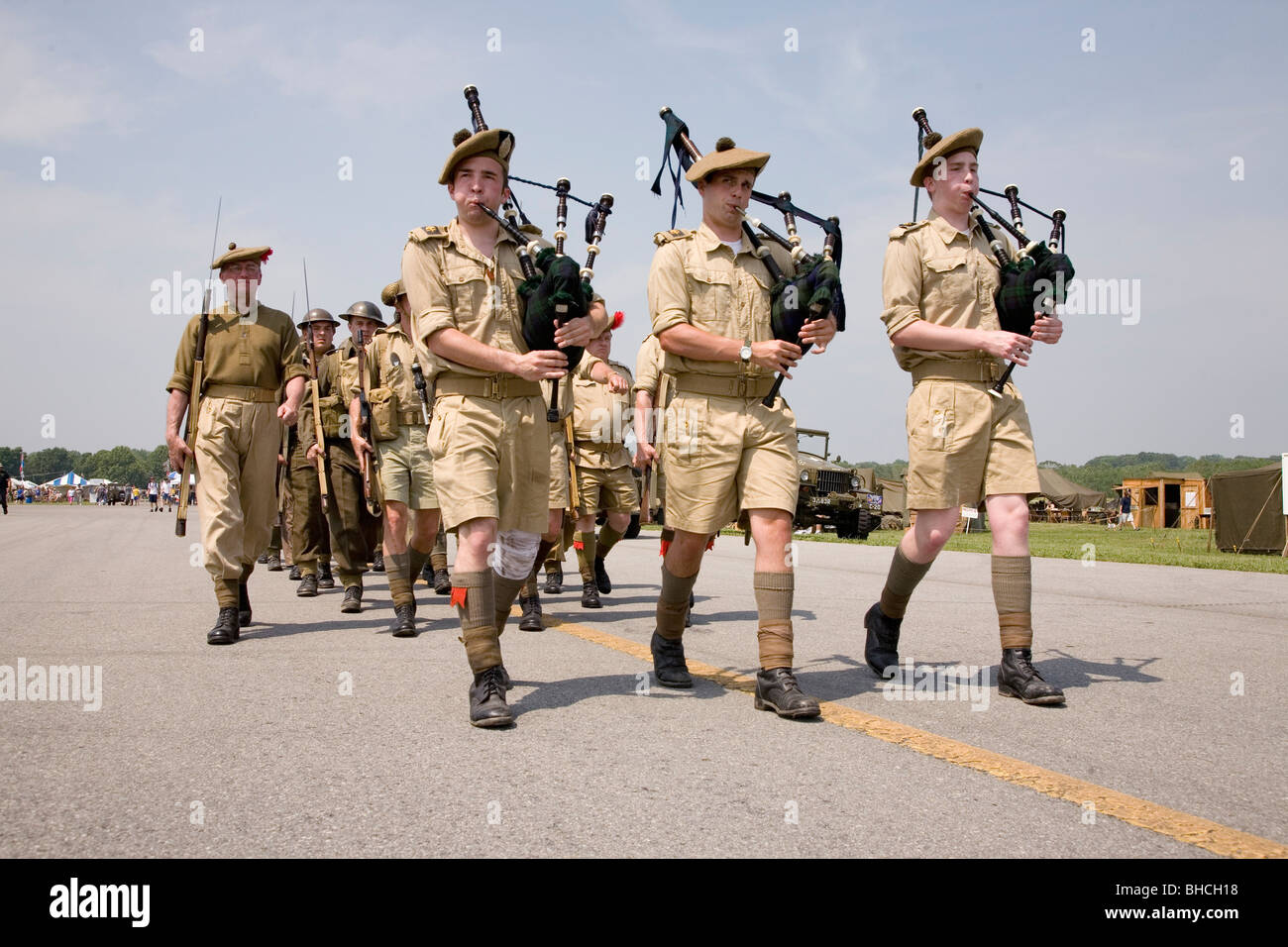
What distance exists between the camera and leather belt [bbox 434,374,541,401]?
4480 millimetres

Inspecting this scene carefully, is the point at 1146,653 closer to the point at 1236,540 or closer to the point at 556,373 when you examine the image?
the point at 556,373

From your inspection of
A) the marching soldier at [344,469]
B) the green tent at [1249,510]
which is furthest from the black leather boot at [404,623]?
the green tent at [1249,510]

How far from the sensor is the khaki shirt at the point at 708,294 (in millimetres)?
4660

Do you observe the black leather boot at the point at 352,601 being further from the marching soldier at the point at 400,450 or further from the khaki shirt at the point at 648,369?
the khaki shirt at the point at 648,369

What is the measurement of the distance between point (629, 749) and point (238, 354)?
469cm

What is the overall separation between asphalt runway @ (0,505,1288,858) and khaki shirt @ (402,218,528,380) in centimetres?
161

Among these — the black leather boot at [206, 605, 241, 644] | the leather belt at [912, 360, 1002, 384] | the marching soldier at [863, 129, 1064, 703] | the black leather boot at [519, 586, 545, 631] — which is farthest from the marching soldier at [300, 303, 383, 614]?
the leather belt at [912, 360, 1002, 384]

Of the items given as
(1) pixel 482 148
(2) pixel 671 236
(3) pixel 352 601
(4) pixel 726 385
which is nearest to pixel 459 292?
(1) pixel 482 148

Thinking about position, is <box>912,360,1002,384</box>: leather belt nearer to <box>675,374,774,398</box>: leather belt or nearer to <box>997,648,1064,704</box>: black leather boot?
<box>675,374,774,398</box>: leather belt

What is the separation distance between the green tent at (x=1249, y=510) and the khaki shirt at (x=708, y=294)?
1674 centimetres

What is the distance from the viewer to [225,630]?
6398mm

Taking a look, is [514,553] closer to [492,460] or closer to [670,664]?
[492,460]


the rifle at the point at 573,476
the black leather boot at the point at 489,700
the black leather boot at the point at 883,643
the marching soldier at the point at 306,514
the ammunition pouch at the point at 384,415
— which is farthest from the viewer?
the marching soldier at the point at 306,514

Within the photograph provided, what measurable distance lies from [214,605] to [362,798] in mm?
5931
